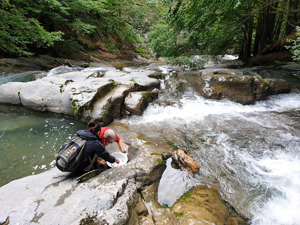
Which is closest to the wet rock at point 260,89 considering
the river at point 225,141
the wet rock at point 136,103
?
the river at point 225,141

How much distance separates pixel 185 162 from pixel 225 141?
5.32 ft

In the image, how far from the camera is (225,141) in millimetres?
4066

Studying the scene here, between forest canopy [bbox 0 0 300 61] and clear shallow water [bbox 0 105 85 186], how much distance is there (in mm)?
4702

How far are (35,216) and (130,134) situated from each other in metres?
2.70

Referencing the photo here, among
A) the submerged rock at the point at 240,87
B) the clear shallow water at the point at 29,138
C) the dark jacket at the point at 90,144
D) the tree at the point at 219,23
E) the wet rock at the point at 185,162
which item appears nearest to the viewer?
the dark jacket at the point at 90,144

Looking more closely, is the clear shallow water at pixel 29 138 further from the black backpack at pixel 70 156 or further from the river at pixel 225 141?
the black backpack at pixel 70 156

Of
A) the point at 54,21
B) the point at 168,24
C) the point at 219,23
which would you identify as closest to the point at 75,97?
the point at 168,24

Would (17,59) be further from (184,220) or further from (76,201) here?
(184,220)

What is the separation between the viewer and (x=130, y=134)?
428cm

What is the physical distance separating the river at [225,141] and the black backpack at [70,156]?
173cm

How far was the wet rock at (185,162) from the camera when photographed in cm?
305

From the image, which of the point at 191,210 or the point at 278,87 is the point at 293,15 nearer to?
the point at 278,87

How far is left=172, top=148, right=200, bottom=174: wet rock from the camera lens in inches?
120

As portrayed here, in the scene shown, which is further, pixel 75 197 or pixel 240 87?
pixel 240 87
